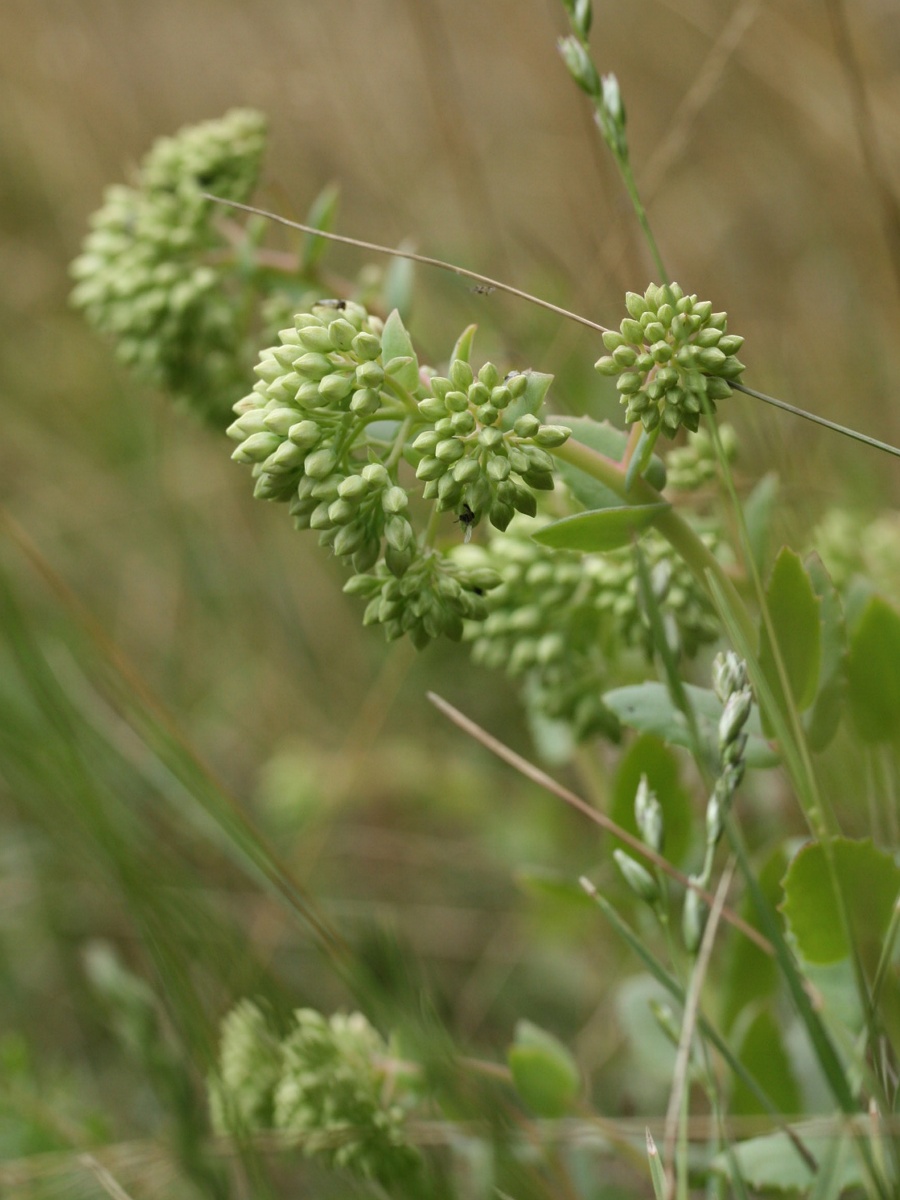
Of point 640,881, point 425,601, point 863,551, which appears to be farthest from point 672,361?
point 863,551

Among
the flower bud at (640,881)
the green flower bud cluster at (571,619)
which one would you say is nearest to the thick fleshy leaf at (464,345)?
the green flower bud cluster at (571,619)

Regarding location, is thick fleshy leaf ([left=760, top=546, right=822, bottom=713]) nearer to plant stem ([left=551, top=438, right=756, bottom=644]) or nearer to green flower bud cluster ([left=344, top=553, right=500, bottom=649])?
plant stem ([left=551, top=438, right=756, bottom=644])

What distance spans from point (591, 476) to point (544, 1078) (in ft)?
2.43

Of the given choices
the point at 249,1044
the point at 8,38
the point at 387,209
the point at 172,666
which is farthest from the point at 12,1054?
the point at 8,38

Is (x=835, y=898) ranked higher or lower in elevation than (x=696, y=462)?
lower

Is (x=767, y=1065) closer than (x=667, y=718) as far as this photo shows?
No

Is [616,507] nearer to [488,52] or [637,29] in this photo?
[637,29]

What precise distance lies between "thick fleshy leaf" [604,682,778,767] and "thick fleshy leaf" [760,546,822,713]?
0.18 feet

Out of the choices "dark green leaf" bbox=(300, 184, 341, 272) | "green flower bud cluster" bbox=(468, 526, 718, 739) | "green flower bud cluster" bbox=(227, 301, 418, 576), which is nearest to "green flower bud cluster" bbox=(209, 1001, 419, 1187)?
"green flower bud cluster" bbox=(468, 526, 718, 739)

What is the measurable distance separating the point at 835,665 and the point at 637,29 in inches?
126

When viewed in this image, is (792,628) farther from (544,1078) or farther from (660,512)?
(544,1078)

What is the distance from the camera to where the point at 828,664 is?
113 cm

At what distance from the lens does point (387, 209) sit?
354 centimetres

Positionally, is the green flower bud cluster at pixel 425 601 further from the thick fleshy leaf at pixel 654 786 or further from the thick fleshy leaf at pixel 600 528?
the thick fleshy leaf at pixel 654 786
